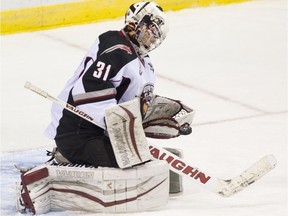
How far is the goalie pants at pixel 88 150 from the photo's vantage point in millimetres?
3555

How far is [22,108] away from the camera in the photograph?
5074 millimetres

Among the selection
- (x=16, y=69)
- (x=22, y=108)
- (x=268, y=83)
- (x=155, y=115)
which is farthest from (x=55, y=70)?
(x=155, y=115)

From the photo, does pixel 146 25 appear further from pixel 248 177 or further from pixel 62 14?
pixel 62 14

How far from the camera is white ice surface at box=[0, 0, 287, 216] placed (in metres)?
3.84

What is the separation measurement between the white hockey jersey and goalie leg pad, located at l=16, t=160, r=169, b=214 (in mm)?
158

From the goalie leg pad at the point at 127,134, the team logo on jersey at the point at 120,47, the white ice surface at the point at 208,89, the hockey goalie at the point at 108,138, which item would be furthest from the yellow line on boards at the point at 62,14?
the goalie leg pad at the point at 127,134

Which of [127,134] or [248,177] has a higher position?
[127,134]

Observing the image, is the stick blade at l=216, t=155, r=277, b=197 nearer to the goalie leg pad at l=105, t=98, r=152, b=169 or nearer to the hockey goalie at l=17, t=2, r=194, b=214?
the hockey goalie at l=17, t=2, r=194, b=214

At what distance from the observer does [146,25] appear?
11.7 feet

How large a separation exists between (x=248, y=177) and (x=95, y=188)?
0.53m

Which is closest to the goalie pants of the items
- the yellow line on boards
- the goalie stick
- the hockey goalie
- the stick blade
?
the hockey goalie

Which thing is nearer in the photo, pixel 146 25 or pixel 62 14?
pixel 146 25

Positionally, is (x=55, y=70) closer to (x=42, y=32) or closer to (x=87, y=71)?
(x=42, y=32)

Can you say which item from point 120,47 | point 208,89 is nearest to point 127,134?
point 120,47
